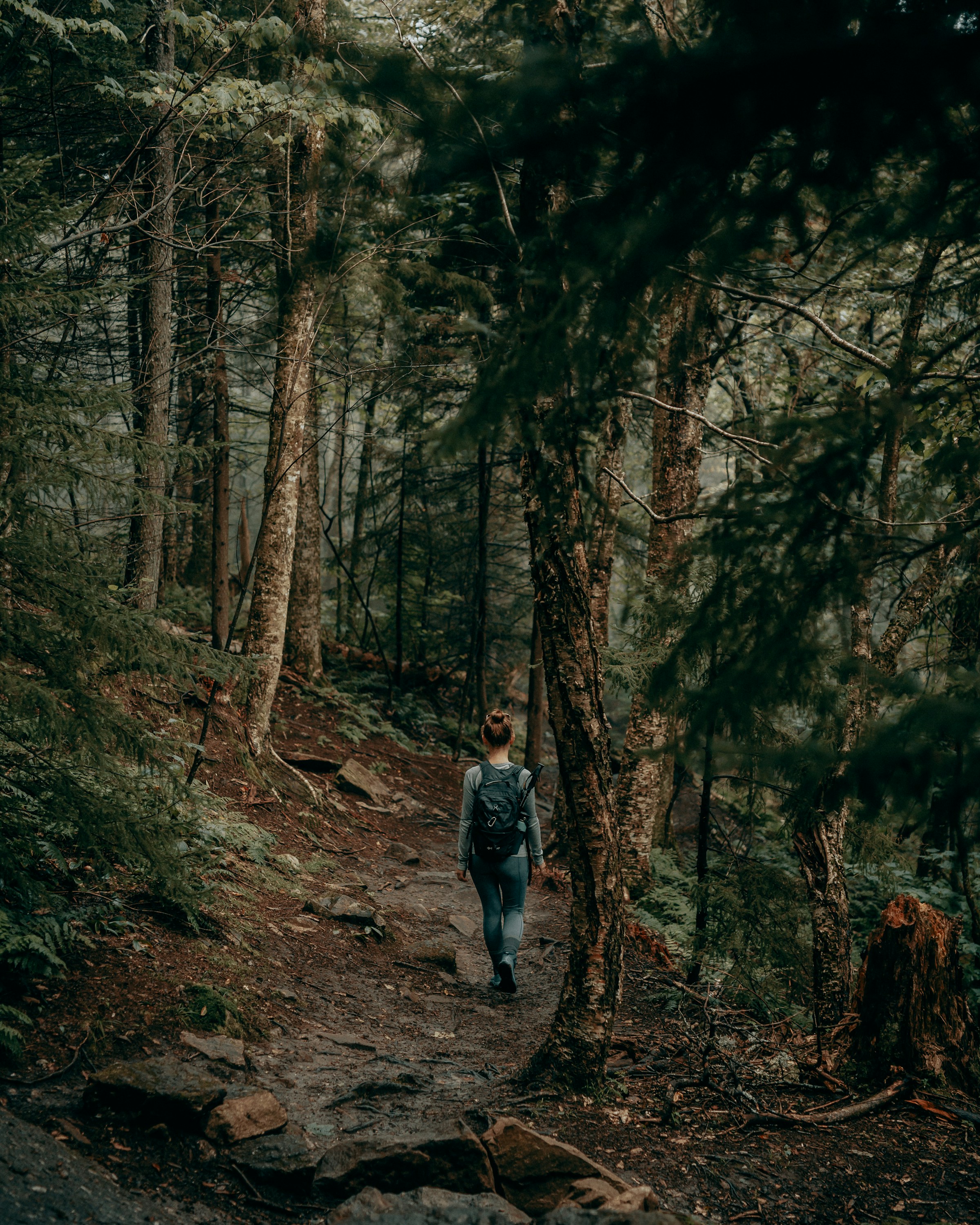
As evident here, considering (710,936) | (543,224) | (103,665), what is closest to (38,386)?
(103,665)

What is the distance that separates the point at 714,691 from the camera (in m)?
3.08

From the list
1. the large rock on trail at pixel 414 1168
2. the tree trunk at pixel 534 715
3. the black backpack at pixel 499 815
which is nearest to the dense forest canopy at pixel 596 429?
the black backpack at pixel 499 815

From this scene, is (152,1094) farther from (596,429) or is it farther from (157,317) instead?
(157,317)

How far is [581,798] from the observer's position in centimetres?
443

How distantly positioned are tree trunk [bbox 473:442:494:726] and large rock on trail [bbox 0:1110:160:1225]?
1149 centimetres

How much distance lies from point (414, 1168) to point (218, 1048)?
1.46m

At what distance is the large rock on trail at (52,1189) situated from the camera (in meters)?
2.68

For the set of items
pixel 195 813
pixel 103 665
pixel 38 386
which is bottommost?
pixel 195 813

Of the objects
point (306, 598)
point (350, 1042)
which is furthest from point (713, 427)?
point (306, 598)

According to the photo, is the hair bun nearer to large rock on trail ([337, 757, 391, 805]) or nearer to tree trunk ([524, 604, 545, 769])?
large rock on trail ([337, 757, 391, 805])

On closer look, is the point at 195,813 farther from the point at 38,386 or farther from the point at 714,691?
the point at 714,691

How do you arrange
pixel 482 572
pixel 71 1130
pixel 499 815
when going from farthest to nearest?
pixel 482 572 → pixel 499 815 → pixel 71 1130

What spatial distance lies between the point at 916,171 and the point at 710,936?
552 cm

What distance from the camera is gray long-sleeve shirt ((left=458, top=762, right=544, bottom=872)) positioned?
6.12 meters
